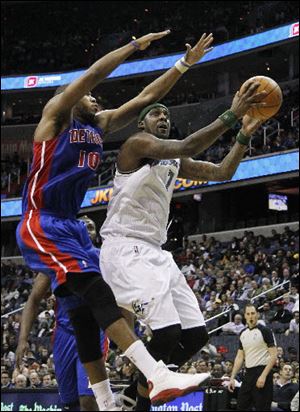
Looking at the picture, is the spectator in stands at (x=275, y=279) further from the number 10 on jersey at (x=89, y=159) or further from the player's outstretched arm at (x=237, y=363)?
the number 10 on jersey at (x=89, y=159)

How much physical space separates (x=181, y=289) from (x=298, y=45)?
1134 inches

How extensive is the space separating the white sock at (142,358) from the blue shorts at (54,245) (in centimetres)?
56

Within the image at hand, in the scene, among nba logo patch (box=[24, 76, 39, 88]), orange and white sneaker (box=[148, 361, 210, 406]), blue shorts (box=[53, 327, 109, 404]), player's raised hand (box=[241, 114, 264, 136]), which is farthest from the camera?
nba logo patch (box=[24, 76, 39, 88])

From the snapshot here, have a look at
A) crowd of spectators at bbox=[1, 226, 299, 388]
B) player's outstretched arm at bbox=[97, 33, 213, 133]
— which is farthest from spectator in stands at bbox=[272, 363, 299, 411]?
player's outstretched arm at bbox=[97, 33, 213, 133]

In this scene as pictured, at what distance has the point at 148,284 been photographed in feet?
19.4

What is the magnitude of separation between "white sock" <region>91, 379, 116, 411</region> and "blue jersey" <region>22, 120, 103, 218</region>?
1134 millimetres

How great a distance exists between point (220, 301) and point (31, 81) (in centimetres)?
2099

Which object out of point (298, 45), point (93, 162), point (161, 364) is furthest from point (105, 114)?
point (298, 45)

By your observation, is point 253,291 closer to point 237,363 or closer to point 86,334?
point 237,363

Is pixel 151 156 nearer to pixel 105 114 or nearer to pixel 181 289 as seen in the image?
pixel 105 114

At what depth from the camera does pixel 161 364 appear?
5.30m

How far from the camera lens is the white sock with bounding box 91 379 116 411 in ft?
18.2

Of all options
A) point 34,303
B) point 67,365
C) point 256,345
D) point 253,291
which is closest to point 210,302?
point 253,291

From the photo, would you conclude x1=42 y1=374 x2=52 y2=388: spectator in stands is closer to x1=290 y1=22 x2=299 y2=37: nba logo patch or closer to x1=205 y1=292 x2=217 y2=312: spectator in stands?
x1=205 y1=292 x2=217 y2=312: spectator in stands
